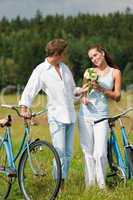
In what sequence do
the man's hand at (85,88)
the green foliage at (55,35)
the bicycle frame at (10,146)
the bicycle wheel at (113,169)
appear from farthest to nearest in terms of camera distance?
1. the green foliage at (55,35)
2. the bicycle wheel at (113,169)
3. the man's hand at (85,88)
4. the bicycle frame at (10,146)

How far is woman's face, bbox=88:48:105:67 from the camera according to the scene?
581 centimetres

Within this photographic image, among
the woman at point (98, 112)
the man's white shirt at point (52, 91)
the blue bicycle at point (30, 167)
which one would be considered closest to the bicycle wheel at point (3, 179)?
the blue bicycle at point (30, 167)

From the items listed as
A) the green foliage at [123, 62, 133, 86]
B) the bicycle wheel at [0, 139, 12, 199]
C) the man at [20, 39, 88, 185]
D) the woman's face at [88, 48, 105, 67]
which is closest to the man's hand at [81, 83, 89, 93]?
the man at [20, 39, 88, 185]

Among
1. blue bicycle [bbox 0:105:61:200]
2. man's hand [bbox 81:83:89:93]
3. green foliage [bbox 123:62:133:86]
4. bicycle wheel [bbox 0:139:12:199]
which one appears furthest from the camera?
green foliage [bbox 123:62:133:86]

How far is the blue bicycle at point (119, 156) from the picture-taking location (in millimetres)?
5711

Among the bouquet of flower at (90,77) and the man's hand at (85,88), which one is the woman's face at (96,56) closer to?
the bouquet of flower at (90,77)

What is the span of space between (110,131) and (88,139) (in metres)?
0.27

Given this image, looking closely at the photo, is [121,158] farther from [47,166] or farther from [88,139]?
[47,166]

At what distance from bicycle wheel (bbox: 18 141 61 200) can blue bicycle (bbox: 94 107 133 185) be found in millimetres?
767

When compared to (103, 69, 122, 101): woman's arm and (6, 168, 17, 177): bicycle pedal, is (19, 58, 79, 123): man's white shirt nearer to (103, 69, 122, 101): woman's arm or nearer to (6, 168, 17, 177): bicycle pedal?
(103, 69, 122, 101): woman's arm

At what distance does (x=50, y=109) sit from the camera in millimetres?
5754

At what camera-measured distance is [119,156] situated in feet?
19.3

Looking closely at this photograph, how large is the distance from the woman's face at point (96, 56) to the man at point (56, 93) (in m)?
0.32

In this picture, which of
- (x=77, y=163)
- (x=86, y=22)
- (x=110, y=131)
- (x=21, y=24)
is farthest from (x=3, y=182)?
(x=21, y=24)
